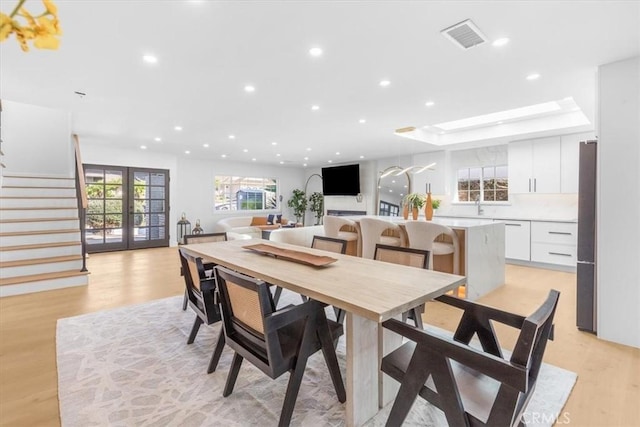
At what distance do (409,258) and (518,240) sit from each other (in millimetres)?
4305

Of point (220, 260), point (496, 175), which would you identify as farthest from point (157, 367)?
point (496, 175)

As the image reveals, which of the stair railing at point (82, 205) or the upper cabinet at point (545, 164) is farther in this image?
the upper cabinet at point (545, 164)

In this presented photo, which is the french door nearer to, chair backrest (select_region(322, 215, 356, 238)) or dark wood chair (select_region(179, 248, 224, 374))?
chair backrest (select_region(322, 215, 356, 238))

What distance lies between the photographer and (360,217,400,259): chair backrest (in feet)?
12.6

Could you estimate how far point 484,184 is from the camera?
21.8ft

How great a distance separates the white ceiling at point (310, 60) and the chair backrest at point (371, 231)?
1.51 m

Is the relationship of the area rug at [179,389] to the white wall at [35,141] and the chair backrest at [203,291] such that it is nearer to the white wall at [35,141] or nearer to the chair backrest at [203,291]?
the chair backrest at [203,291]

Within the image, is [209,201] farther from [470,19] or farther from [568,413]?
[568,413]

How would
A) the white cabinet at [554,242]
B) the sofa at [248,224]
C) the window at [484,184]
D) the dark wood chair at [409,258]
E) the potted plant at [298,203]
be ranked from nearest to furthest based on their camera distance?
the dark wood chair at [409,258] → the white cabinet at [554,242] → the window at [484,184] → the sofa at [248,224] → the potted plant at [298,203]

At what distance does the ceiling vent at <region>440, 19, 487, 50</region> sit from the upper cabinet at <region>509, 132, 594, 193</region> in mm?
4027

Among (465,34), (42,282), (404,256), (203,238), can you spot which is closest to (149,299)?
(203,238)

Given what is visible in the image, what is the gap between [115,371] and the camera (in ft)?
7.02

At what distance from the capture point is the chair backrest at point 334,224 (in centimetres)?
443

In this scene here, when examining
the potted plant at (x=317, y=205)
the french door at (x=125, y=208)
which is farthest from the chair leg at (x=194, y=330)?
the potted plant at (x=317, y=205)
